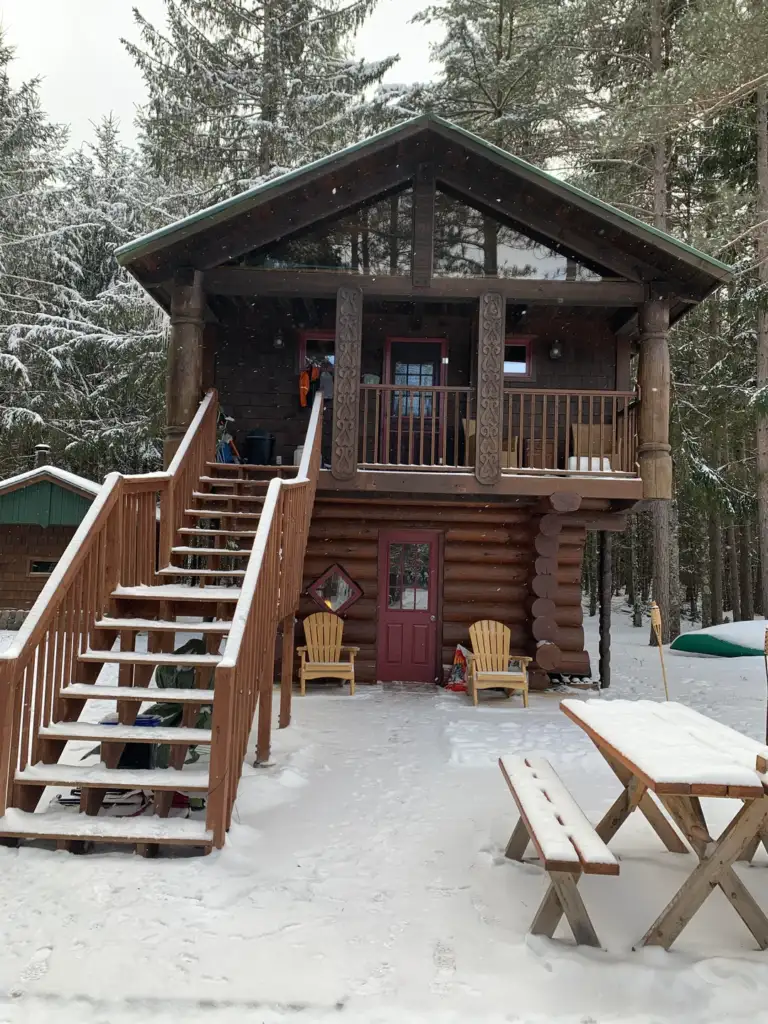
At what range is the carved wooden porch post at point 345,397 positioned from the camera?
29.2ft

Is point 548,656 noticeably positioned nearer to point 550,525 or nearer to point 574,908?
point 550,525

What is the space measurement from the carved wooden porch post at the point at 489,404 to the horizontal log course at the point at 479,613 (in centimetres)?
276

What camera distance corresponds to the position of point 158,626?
17.8 feet

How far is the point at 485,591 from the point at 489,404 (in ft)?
10.7

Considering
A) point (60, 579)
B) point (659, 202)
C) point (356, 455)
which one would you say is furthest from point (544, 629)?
point (659, 202)

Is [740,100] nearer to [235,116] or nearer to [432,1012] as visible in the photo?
[235,116]

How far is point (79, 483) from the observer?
50.7 feet

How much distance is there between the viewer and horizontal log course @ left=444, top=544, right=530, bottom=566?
11055 millimetres

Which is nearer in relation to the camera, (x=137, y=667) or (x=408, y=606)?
(x=137, y=667)

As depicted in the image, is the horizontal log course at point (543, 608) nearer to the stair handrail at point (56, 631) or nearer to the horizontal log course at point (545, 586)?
the horizontal log course at point (545, 586)

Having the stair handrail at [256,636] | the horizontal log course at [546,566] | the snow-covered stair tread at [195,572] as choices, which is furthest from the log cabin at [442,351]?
the snow-covered stair tread at [195,572]

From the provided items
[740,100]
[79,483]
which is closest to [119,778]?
→ [79,483]

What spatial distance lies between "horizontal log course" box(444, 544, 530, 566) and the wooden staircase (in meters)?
4.20

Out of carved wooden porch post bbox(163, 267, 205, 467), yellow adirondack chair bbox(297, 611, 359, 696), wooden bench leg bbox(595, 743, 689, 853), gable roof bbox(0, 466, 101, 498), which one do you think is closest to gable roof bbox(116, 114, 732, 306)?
carved wooden porch post bbox(163, 267, 205, 467)
